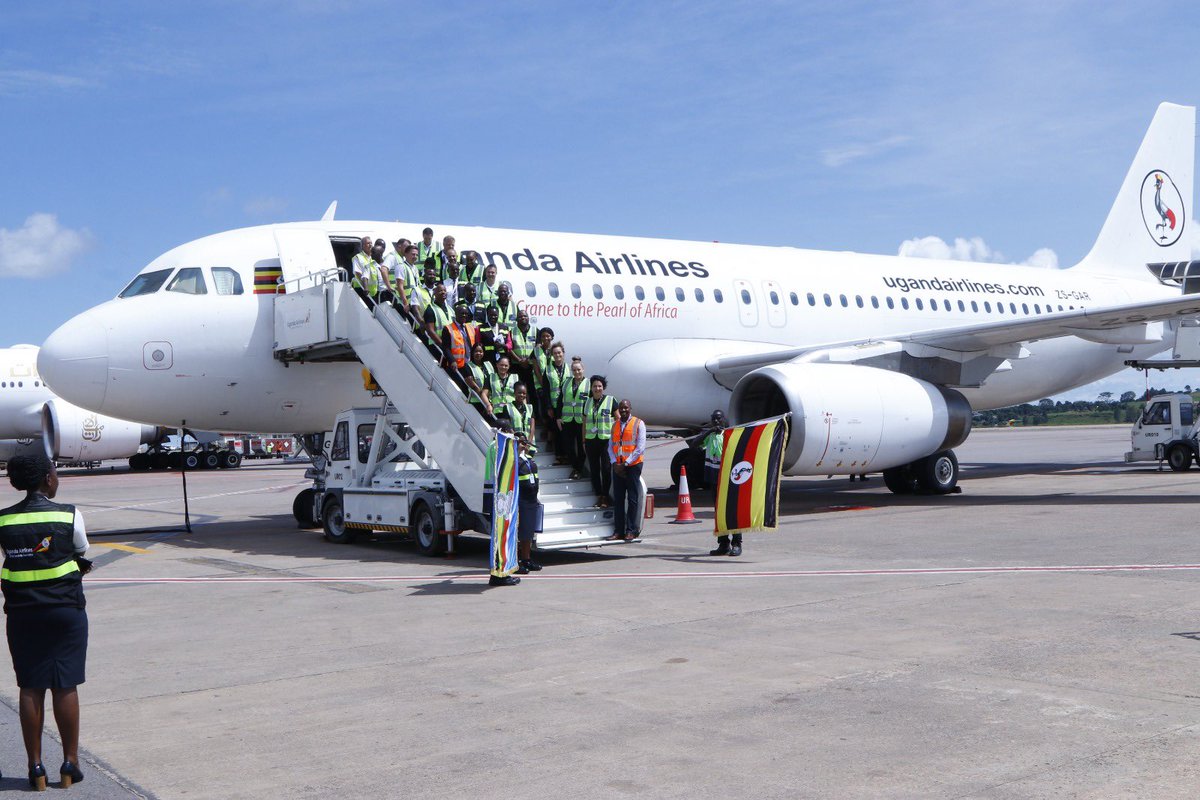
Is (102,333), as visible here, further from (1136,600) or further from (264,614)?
(1136,600)

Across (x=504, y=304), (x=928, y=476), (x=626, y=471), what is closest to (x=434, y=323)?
(x=504, y=304)

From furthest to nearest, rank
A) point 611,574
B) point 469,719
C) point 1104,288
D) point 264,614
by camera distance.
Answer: point 1104,288 → point 611,574 → point 264,614 → point 469,719

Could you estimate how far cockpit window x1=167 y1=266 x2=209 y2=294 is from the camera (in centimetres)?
1421

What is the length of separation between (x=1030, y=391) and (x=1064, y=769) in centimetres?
1947

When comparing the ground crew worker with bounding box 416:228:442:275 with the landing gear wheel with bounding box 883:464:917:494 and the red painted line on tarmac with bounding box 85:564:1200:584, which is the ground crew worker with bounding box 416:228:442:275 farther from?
the landing gear wheel with bounding box 883:464:917:494

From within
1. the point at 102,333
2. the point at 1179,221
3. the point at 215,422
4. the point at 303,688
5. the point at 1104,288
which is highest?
the point at 1179,221

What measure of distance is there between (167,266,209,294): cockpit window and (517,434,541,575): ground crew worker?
5608 mm

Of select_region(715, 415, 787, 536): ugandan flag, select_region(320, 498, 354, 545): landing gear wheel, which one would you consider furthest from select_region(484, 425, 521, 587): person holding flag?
select_region(320, 498, 354, 545): landing gear wheel

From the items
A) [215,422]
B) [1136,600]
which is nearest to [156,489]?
[215,422]

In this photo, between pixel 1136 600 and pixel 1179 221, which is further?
pixel 1179 221

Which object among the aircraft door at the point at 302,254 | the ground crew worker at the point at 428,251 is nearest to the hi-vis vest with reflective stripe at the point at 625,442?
the ground crew worker at the point at 428,251

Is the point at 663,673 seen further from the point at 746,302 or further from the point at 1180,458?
the point at 1180,458

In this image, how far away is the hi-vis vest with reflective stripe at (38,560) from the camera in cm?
484

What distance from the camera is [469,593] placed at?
31.6 feet
